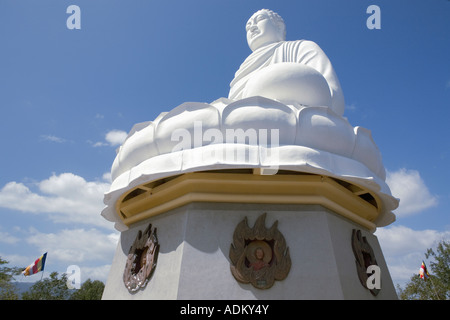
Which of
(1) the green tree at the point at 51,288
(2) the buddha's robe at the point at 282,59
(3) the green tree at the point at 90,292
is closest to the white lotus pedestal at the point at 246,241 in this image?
(2) the buddha's robe at the point at 282,59

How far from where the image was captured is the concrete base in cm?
442

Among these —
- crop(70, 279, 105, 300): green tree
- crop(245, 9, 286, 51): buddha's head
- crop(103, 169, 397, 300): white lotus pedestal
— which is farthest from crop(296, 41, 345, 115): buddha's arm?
crop(70, 279, 105, 300): green tree

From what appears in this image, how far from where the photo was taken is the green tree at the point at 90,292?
103 ft

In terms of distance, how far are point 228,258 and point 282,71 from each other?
321 centimetres

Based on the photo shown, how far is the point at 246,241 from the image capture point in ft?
15.4

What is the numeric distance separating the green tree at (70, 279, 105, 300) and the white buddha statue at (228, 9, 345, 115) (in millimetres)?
29100

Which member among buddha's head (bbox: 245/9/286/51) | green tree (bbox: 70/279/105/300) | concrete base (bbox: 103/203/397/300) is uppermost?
green tree (bbox: 70/279/105/300)

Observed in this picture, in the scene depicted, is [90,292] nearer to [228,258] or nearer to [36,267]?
[36,267]

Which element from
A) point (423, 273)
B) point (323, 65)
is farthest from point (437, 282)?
point (323, 65)

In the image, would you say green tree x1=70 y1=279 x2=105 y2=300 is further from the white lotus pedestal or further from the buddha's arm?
the buddha's arm

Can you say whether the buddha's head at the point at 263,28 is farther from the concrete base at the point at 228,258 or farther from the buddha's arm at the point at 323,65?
the concrete base at the point at 228,258

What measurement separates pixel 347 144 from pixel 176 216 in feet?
8.88

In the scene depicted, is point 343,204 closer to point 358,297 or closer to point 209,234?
point 358,297
